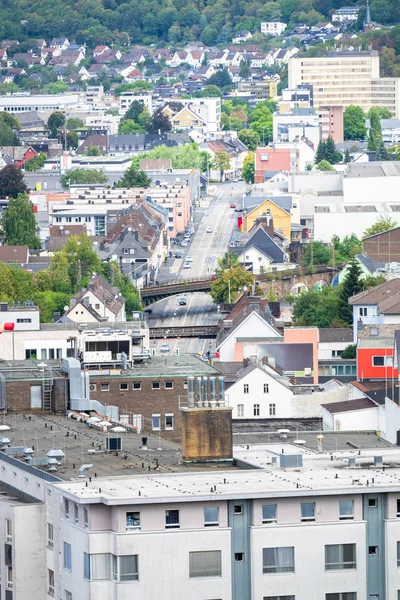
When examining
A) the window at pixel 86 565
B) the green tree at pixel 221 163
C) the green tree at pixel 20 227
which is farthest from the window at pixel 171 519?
the green tree at pixel 221 163

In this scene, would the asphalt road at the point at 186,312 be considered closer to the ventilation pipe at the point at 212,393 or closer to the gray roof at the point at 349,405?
the gray roof at the point at 349,405

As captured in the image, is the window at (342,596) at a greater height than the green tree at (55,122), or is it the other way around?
the green tree at (55,122)

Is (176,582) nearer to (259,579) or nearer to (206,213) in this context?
(259,579)

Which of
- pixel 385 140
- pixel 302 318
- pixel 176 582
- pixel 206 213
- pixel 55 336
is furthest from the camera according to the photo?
pixel 385 140

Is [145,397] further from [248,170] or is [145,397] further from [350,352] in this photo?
[248,170]

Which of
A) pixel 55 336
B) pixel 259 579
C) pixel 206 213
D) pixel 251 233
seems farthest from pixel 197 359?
pixel 206 213
